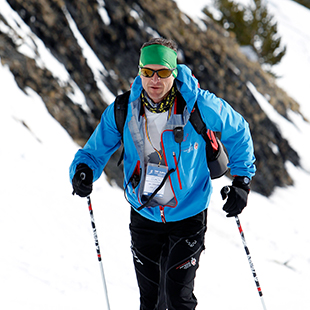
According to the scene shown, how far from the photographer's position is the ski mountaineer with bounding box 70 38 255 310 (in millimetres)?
2625

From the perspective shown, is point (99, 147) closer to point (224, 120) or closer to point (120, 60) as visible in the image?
point (224, 120)

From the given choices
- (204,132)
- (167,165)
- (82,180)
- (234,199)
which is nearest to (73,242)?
(82,180)

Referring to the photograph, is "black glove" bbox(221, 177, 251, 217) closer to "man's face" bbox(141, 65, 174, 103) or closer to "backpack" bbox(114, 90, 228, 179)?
"backpack" bbox(114, 90, 228, 179)

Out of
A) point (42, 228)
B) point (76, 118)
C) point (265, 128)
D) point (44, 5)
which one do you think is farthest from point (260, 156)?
point (42, 228)

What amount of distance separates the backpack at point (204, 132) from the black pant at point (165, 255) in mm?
400

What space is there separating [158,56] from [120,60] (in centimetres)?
920

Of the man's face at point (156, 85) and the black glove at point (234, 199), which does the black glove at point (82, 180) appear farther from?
the black glove at point (234, 199)

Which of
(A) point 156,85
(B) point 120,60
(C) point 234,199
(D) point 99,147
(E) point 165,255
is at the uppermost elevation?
(A) point 156,85

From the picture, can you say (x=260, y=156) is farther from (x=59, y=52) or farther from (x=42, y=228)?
(x=42, y=228)

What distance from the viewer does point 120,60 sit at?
11445 mm

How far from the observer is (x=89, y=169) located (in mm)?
2904

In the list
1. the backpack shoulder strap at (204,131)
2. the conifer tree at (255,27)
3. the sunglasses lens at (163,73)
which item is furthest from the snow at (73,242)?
the conifer tree at (255,27)

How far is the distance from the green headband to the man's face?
1.4 inches

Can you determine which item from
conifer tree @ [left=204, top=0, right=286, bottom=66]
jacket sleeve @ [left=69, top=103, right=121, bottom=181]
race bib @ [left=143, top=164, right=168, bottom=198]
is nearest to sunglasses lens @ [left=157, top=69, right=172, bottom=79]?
jacket sleeve @ [left=69, top=103, right=121, bottom=181]
